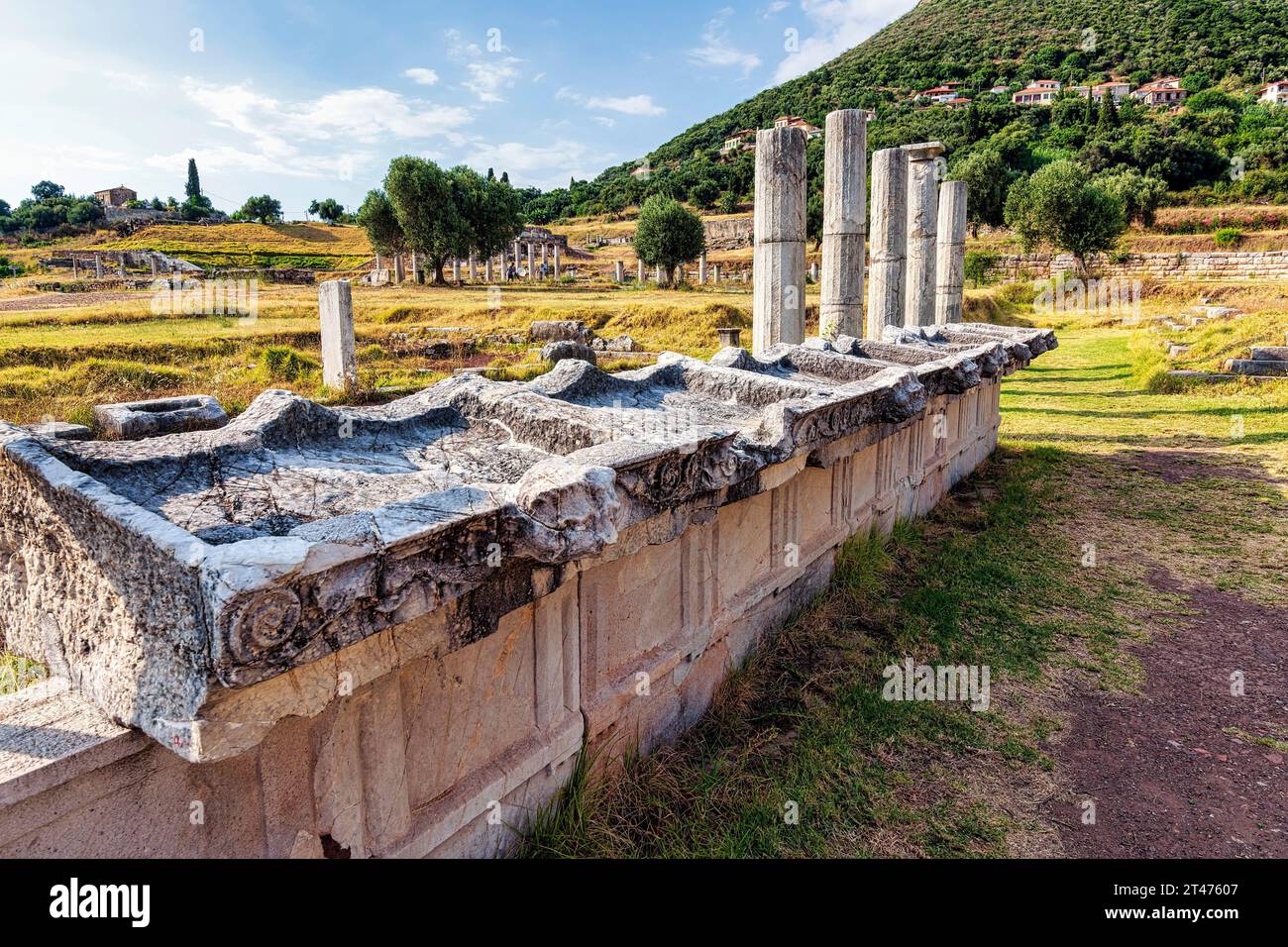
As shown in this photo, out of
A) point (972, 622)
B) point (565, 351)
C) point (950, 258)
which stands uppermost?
point (950, 258)

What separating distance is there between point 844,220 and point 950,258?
20.3ft

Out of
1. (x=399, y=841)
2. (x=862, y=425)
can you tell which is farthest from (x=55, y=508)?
(x=862, y=425)

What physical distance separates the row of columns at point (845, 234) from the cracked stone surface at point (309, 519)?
4.60 meters

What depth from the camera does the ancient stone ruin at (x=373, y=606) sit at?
1800 millimetres

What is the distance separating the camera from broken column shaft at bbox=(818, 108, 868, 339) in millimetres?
10992

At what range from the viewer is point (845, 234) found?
11.4m

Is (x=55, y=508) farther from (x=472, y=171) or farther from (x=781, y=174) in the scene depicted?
(x=472, y=171)

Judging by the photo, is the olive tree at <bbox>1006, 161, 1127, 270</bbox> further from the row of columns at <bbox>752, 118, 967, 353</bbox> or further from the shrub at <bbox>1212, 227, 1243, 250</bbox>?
the row of columns at <bbox>752, 118, 967, 353</bbox>

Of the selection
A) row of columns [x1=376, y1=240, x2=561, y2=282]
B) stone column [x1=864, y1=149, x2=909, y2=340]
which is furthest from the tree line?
stone column [x1=864, y1=149, x2=909, y2=340]

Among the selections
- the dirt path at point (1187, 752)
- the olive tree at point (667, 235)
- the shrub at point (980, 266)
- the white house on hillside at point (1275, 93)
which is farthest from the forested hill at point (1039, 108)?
the dirt path at point (1187, 752)

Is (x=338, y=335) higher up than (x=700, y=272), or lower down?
lower down

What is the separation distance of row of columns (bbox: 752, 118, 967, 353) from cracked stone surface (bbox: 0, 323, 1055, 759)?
4.60 meters

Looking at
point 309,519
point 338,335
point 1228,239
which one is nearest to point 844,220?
point 338,335

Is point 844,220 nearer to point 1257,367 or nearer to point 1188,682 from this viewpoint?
point 1188,682
